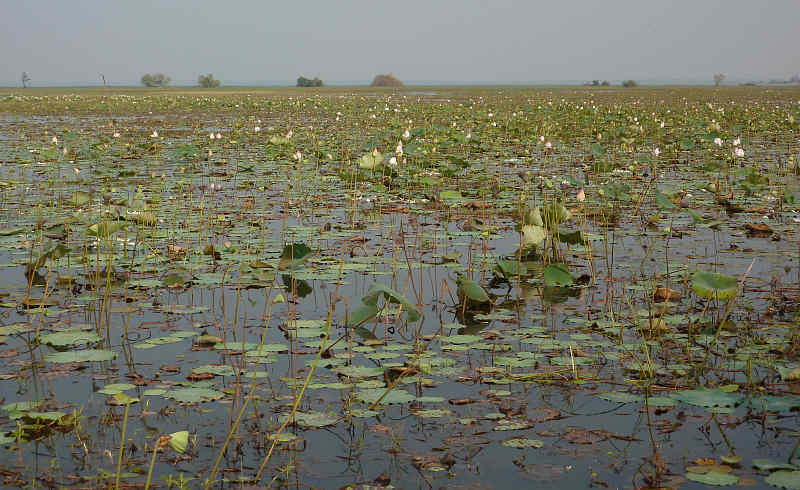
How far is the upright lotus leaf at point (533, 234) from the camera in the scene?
5.04 meters

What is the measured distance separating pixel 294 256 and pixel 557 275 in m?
1.61

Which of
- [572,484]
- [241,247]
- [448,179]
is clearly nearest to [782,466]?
[572,484]

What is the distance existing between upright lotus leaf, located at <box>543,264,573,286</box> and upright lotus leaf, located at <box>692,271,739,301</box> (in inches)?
38.9

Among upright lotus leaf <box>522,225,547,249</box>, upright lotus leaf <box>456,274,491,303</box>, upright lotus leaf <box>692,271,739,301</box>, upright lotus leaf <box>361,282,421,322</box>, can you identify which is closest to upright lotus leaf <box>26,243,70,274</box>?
upright lotus leaf <box>361,282,421,322</box>

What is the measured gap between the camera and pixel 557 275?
465 centimetres

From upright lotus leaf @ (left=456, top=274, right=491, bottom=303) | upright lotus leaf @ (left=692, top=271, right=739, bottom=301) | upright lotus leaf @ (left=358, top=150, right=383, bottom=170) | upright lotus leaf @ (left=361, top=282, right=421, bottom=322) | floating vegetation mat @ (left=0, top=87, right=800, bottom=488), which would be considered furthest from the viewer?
upright lotus leaf @ (left=358, top=150, right=383, bottom=170)

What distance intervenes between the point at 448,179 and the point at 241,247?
13.7 feet

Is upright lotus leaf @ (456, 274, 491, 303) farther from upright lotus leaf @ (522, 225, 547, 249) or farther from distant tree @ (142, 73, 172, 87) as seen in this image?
distant tree @ (142, 73, 172, 87)

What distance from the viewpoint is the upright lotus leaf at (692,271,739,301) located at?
3.66 meters

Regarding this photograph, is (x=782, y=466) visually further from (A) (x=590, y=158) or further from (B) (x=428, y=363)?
(A) (x=590, y=158)

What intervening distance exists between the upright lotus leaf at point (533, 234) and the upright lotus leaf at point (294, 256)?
1.39m

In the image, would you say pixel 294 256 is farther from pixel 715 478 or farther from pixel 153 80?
pixel 153 80

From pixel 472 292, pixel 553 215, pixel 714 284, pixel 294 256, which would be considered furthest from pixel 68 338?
pixel 553 215

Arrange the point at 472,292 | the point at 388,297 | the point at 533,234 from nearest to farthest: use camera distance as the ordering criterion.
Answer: the point at 388,297, the point at 472,292, the point at 533,234
